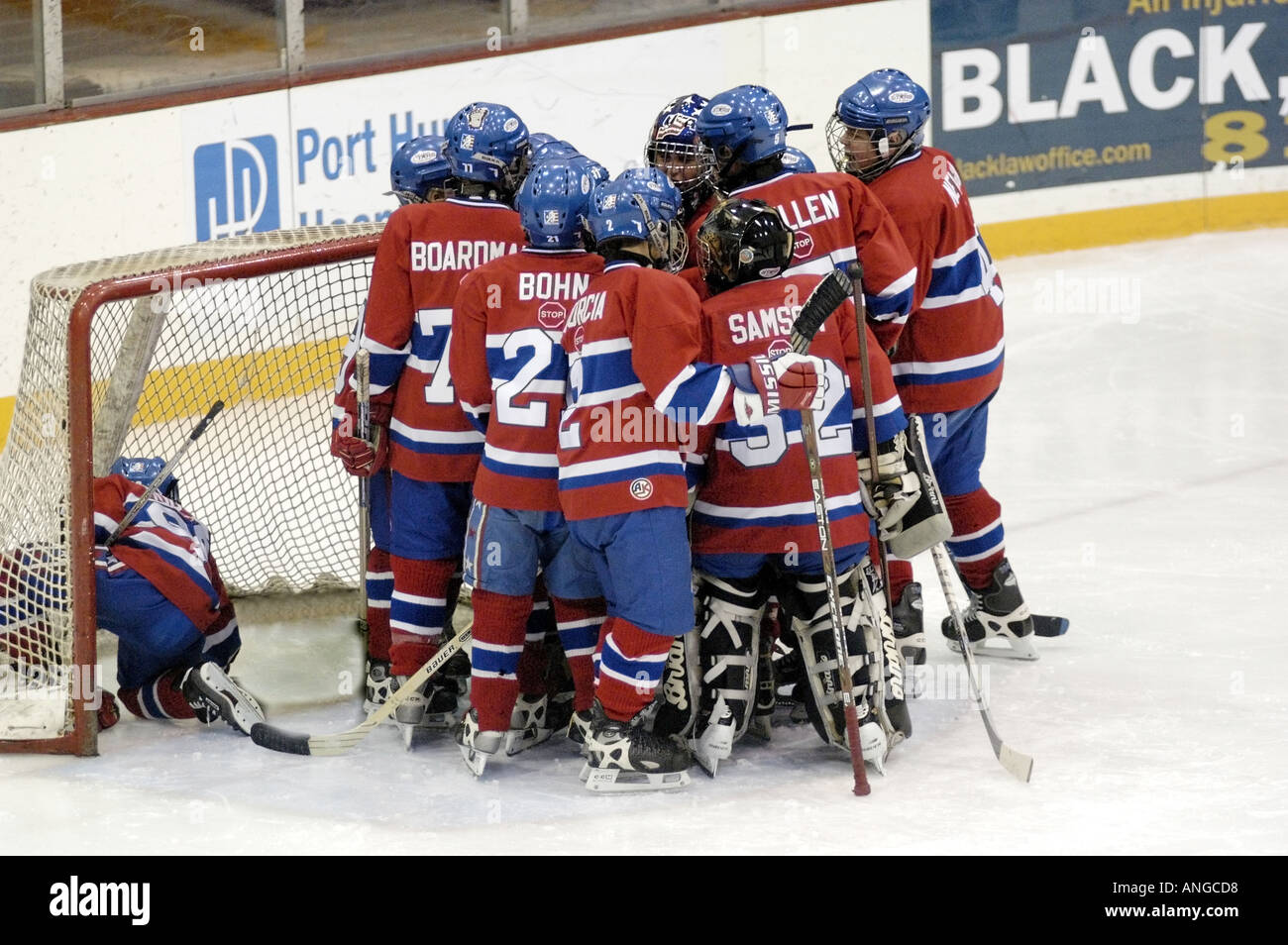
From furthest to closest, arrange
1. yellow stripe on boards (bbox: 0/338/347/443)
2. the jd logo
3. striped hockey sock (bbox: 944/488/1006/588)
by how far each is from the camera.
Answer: the jd logo, yellow stripe on boards (bbox: 0/338/347/443), striped hockey sock (bbox: 944/488/1006/588)

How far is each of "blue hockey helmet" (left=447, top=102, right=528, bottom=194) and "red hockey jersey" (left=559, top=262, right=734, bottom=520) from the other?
18.2 inches

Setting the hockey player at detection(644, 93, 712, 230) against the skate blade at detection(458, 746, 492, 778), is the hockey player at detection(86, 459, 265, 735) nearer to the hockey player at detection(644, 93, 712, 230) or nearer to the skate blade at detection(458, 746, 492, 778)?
the skate blade at detection(458, 746, 492, 778)

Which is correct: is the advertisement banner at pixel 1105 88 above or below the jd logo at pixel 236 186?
above

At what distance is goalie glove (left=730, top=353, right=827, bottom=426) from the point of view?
337 centimetres

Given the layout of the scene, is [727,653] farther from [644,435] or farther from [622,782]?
[644,435]

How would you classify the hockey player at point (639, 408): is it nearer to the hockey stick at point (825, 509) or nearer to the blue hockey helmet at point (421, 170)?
the hockey stick at point (825, 509)

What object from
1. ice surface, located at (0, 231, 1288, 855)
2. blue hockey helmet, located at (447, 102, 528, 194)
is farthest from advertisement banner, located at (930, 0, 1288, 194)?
blue hockey helmet, located at (447, 102, 528, 194)

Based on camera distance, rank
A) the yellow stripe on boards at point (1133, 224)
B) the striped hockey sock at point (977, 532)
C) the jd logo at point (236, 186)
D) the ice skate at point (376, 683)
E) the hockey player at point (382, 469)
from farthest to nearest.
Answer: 1. the yellow stripe on boards at point (1133, 224)
2. the jd logo at point (236, 186)
3. the striped hockey sock at point (977, 532)
4. the ice skate at point (376, 683)
5. the hockey player at point (382, 469)

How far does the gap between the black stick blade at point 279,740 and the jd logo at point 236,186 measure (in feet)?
9.64

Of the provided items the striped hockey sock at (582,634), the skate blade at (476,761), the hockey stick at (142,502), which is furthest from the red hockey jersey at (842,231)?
the hockey stick at (142,502)

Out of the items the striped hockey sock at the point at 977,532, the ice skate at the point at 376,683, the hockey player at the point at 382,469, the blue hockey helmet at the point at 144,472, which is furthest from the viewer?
the striped hockey sock at the point at 977,532

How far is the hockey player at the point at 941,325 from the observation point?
4.12 metres
